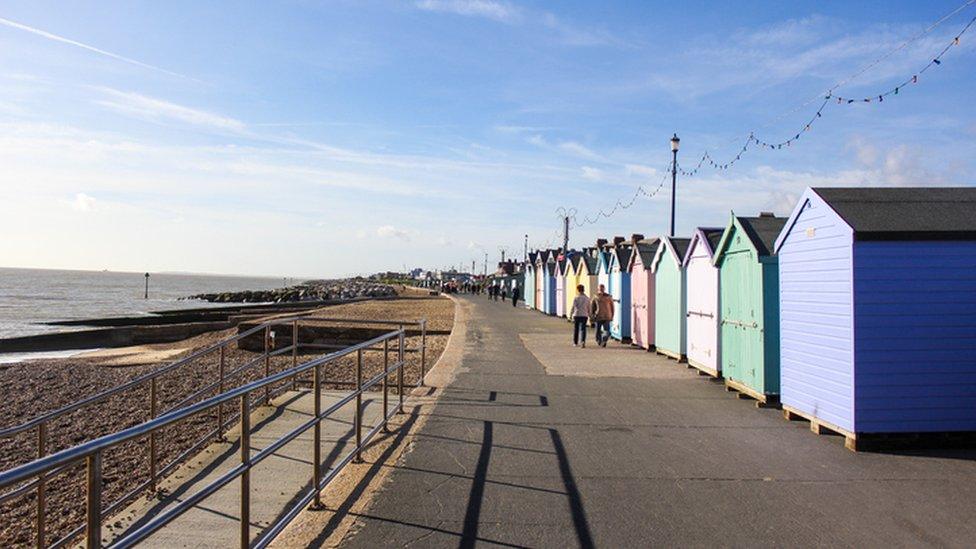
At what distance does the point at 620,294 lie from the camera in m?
19.1

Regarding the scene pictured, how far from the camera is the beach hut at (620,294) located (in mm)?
19078

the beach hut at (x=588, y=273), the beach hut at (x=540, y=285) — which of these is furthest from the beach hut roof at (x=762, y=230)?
the beach hut at (x=540, y=285)

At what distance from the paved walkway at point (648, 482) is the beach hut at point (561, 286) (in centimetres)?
2120

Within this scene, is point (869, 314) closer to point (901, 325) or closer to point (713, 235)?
point (901, 325)

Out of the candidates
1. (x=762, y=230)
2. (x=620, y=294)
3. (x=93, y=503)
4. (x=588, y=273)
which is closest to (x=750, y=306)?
(x=762, y=230)

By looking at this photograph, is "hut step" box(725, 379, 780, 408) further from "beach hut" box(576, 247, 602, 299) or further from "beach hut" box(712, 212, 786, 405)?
"beach hut" box(576, 247, 602, 299)

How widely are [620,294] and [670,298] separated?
13.3ft

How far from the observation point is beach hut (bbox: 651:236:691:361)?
1441cm

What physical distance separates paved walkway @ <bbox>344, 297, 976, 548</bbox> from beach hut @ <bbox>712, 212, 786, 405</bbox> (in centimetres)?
49

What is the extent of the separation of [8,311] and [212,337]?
3786 cm

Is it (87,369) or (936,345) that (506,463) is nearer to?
(936,345)

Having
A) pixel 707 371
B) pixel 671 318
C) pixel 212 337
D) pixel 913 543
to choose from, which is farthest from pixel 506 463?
pixel 212 337

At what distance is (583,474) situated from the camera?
634cm

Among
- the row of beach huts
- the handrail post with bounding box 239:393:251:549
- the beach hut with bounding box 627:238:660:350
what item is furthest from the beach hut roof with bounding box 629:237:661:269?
the handrail post with bounding box 239:393:251:549
